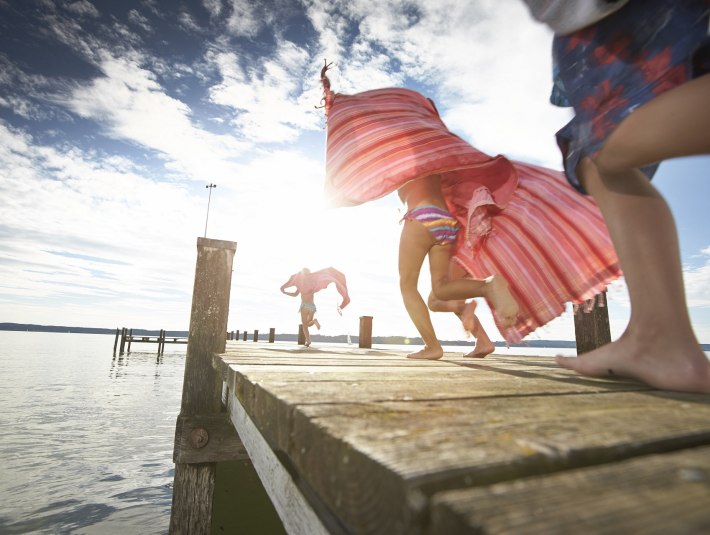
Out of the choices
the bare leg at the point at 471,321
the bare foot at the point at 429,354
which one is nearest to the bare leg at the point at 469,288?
the bare leg at the point at 471,321

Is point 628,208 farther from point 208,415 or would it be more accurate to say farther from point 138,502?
point 138,502

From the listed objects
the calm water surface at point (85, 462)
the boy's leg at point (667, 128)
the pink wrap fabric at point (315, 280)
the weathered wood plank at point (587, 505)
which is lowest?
the calm water surface at point (85, 462)

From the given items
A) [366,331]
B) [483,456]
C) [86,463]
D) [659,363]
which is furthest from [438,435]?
[86,463]

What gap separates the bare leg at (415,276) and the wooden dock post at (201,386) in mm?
1405

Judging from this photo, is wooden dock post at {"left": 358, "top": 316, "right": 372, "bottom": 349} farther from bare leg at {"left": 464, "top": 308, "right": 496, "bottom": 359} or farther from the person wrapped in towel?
bare leg at {"left": 464, "top": 308, "right": 496, "bottom": 359}

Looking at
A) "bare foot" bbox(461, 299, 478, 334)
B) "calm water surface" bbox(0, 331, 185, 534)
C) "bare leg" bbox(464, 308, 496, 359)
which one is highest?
"bare foot" bbox(461, 299, 478, 334)

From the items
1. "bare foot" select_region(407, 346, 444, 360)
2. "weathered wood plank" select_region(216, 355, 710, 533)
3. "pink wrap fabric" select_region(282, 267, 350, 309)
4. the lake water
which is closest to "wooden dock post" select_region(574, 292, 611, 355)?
"bare foot" select_region(407, 346, 444, 360)

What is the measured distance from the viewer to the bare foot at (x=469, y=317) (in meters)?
3.93

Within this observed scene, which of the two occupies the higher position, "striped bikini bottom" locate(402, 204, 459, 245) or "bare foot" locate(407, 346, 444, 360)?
"striped bikini bottom" locate(402, 204, 459, 245)

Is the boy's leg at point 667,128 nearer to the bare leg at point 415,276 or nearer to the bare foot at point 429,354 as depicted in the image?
the bare leg at point 415,276

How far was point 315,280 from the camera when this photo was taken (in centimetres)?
968

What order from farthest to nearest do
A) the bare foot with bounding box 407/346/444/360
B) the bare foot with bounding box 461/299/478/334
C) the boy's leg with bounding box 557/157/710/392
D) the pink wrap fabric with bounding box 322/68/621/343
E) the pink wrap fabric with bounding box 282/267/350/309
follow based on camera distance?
the pink wrap fabric with bounding box 282/267/350/309
the bare foot with bounding box 461/299/478/334
the bare foot with bounding box 407/346/444/360
the pink wrap fabric with bounding box 322/68/621/343
the boy's leg with bounding box 557/157/710/392

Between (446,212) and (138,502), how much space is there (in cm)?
688

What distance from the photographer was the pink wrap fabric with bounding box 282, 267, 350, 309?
9.56 m
